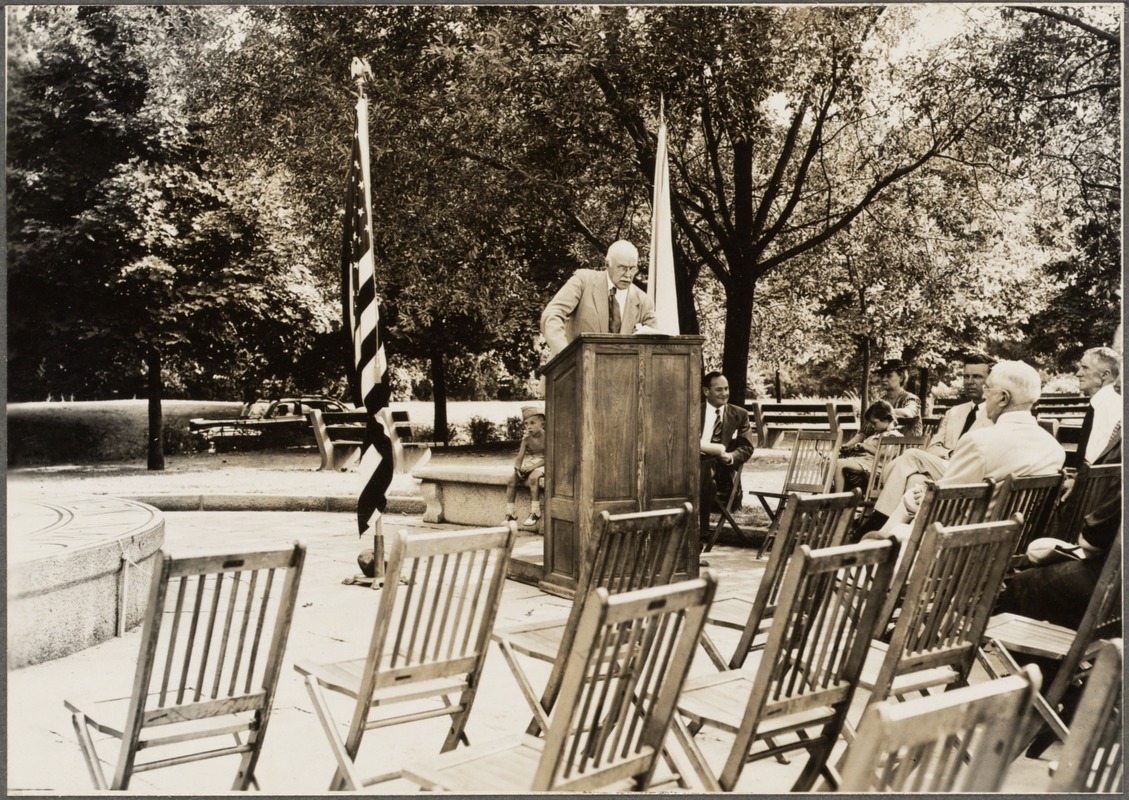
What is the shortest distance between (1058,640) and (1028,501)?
0.70m

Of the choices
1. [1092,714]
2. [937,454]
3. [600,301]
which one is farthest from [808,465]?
[1092,714]

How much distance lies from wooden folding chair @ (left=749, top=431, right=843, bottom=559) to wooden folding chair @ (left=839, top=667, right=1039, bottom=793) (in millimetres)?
5812

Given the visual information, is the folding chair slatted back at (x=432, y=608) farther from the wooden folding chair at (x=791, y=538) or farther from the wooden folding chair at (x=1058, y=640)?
the wooden folding chair at (x=1058, y=640)

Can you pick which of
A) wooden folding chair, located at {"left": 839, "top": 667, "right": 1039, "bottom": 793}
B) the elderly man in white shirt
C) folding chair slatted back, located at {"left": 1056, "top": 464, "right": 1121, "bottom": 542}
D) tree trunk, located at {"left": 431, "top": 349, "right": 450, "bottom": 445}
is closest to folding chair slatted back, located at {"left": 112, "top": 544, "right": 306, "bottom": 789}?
wooden folding chair, located at {"left": 839, "top": 667, "right": 1039, "bottom": 793}

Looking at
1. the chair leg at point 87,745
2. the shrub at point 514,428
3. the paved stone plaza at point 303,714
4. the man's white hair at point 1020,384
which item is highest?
the man's white hair at point 1020,384

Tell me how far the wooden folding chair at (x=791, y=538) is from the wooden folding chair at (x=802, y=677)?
11.9 inches

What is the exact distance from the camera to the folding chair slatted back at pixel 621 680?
210 centimetres

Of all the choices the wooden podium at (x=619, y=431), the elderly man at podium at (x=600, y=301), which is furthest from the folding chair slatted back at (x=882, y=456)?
the elderly man at podium at (x=600, y=301)

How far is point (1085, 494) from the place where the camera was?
15.3 feet

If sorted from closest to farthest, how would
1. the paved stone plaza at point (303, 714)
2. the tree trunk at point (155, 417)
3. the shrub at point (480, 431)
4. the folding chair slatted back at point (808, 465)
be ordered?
the paved stone plaza at point (303, 714) < the folding chair slatted back at point (808, 465) < the tree trunk at point (155, 417) < the shrub at point (480, 431)

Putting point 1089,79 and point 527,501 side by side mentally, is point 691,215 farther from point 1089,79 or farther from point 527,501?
point 1089,79

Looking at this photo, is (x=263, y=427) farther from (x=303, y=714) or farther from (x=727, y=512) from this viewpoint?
(x=303, y=714)

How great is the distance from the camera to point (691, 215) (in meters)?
10.5

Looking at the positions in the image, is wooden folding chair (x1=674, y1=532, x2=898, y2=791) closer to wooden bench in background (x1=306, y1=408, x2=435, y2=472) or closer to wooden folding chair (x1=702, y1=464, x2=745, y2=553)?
wooden folding chair (x1=702, y1=464, x2=745, y2=553)
